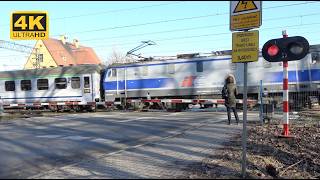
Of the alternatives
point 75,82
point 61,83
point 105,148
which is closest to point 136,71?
point 75,82

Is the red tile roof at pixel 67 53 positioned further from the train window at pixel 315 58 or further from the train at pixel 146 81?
the train window at pixel 315 58

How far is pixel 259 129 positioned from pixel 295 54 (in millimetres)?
4197

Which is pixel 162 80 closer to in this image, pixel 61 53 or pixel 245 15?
pixel 245 15

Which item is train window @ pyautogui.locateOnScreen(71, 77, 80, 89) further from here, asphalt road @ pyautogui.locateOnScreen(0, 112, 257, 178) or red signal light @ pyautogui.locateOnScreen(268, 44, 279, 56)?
red signal light @ pyautogui.locateOnScreen(268, 44, 279, 56)

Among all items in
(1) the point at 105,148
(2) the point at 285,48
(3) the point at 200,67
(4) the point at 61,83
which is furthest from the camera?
(4) the point at 61,83

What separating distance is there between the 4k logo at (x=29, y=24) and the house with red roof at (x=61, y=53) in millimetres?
63129

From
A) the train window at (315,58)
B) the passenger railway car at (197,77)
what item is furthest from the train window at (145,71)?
the train window at (315,58)

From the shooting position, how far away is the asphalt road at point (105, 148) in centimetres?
823

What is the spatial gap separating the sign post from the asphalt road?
2184 mm

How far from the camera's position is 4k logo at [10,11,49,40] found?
1894cm

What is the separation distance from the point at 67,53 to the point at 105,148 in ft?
282

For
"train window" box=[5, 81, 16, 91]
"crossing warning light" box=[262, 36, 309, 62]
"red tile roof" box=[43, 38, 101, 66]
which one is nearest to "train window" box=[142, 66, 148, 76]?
"train window" box=[5, 81, 16, 91]

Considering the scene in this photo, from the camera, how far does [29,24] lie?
63.0 ft

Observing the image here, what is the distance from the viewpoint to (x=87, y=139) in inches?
512
